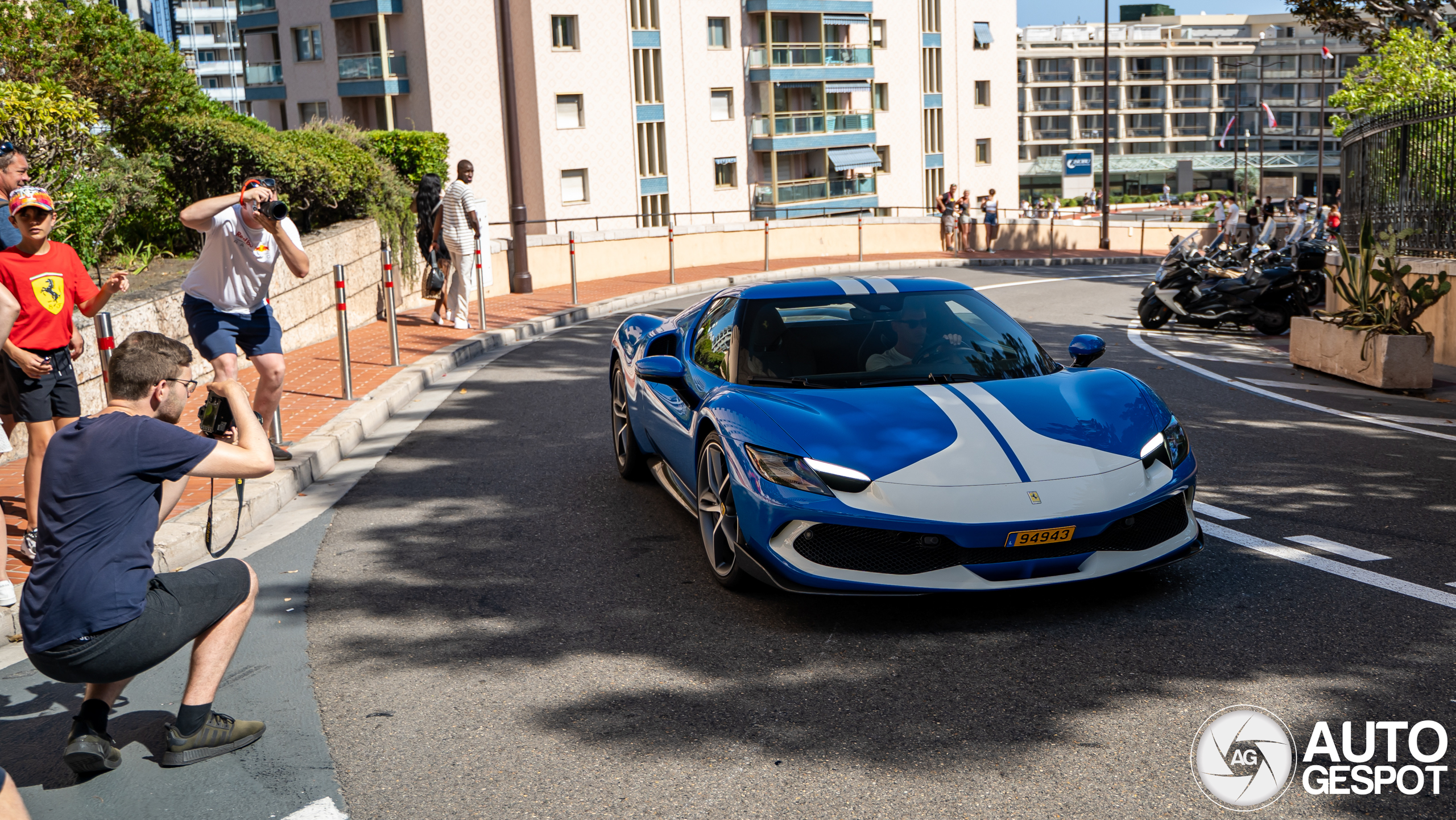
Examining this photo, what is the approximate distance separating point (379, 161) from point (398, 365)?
7.37 meters

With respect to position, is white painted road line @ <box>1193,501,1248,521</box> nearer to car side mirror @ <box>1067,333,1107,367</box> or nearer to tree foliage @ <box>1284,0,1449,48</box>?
car side mirror @ <box>1067,333,1107,367</box>

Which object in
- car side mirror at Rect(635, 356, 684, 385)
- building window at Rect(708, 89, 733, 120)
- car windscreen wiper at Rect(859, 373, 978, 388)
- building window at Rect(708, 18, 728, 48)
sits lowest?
car windscreen wiper at Rect(859, 373, 978, 388)

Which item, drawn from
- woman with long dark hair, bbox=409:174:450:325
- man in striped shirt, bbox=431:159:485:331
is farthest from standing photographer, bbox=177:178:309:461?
woman with long dark hair, bbox=409:174:450:325

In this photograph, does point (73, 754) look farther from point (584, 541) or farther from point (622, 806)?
point (584, 541)

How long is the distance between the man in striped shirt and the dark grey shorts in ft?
36.4

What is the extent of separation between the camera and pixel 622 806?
3367 mm

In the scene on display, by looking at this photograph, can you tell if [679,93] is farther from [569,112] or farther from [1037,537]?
[1037,537]

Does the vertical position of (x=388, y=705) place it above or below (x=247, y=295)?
below

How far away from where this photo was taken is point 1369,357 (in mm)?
10453

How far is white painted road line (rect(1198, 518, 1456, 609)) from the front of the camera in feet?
15.7

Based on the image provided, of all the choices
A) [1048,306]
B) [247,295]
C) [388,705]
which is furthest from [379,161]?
[388,705]

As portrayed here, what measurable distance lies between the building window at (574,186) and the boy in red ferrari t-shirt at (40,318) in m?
44.6

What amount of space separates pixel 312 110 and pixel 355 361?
46.8 meters

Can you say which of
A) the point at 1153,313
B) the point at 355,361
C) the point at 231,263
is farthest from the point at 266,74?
the point at 231,263
